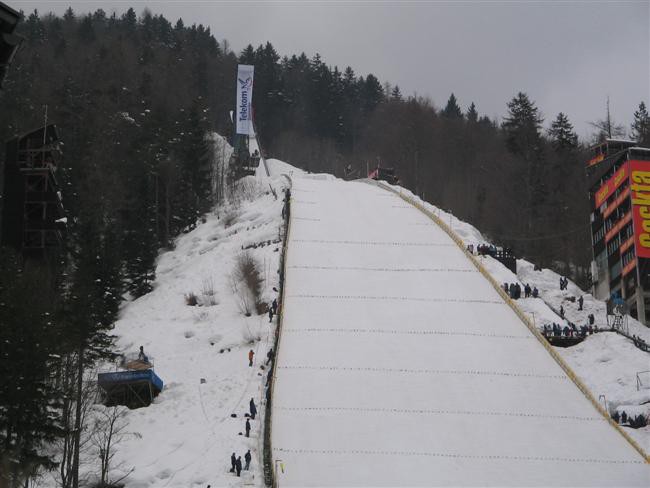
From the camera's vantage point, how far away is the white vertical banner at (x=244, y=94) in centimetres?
6062

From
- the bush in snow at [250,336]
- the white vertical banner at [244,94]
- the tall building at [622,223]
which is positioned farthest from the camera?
the white vertical banner at [244,94]

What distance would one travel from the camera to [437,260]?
125 ft

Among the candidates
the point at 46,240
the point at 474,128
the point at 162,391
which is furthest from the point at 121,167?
the point at 474,128

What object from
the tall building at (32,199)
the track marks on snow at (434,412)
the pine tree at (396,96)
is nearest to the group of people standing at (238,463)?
the track marks on snow at (434,412)

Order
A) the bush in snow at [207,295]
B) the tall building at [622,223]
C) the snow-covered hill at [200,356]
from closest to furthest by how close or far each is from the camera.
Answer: the snow-covered hill at [200,356] → the bush in snow at [207,295] → the tall building at [622,223]

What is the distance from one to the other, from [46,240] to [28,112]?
1770 cm

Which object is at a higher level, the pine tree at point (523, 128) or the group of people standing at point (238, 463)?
the pine tree at point (523, 128)

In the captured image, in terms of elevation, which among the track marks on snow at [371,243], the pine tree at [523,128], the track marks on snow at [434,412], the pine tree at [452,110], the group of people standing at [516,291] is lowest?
the track marks on snow at [434,412]

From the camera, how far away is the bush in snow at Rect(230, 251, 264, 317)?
34.8 m

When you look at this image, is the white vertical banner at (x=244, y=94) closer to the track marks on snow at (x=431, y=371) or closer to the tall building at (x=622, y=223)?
the tall building at (x=622, y=223)

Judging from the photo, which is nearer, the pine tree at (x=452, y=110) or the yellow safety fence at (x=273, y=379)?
the yellow safety fence at (x=273, y=379)

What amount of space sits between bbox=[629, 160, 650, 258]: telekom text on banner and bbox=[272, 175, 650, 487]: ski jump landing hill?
773 centimetres

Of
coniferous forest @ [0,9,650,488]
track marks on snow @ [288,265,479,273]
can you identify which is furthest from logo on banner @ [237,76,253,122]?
track marks on snow @ [288,265,479,273]

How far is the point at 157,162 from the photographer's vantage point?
52.8 meters
